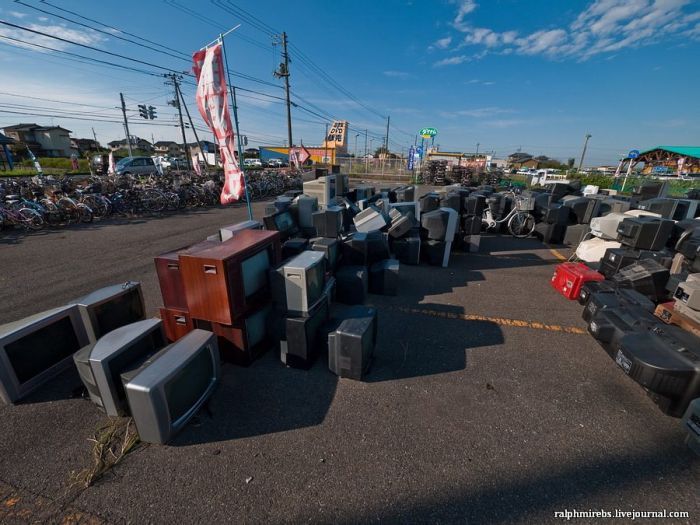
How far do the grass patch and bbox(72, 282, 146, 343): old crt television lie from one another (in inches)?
33.8

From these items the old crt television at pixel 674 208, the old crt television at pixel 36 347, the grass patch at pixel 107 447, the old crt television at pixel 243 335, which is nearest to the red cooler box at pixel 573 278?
the old crt television at pixel 674 208

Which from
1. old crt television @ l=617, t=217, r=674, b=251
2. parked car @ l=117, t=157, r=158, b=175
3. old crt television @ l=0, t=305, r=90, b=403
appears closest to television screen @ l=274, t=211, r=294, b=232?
old crt television @ l=0, t=305, r=90, b=403

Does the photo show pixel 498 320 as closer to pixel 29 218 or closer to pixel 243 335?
pixel 243 335

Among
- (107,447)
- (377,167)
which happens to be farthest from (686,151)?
(107,447)

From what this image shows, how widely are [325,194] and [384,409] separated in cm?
563

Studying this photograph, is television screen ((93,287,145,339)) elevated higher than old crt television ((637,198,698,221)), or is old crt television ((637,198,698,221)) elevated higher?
old crt television ((637,198,698,221))

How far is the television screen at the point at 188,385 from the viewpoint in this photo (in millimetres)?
1905

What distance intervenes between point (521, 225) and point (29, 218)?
13.1 metres

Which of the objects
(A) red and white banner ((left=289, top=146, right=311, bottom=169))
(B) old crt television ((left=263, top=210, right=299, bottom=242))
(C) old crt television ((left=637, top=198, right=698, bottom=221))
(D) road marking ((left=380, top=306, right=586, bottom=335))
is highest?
(A) red and white banner ((left=289, top=146, right=311, bottom=169))

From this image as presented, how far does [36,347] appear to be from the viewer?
2355 mm

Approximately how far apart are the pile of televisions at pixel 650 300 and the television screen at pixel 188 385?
129 inches

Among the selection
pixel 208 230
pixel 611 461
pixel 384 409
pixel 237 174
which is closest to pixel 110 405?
pixel 384 409

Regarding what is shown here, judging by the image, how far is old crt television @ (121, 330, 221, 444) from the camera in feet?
5.80

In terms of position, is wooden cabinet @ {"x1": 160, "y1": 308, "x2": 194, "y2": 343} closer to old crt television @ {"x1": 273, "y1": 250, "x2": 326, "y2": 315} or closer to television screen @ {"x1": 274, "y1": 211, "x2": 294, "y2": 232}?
old crt television @ {"x1": 273, "y1": 250, "x2": 326, "y2": 315}
